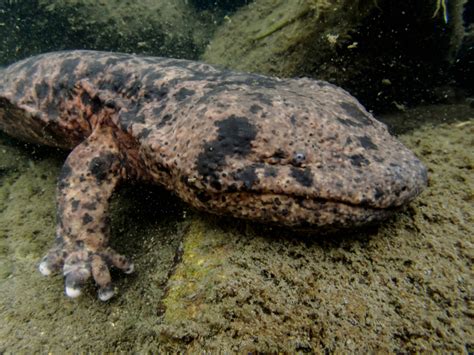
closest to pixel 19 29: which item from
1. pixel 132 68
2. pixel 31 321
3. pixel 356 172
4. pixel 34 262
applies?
pixel 132 68

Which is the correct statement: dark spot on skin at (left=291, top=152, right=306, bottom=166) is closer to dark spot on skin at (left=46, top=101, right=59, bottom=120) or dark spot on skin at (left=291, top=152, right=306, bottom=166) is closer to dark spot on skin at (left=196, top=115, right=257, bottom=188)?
dark spot on skin at (left=196, top=115, right=257, bottom=188)

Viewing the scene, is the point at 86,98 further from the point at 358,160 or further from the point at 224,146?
the point at 358,160

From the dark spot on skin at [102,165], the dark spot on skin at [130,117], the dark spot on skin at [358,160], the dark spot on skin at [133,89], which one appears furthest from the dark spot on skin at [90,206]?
the dark spot on skin at [358,160]

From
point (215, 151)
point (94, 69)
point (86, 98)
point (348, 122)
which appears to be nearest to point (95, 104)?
point (86, 98)

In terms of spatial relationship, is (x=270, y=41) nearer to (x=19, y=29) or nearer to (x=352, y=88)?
(x=352, y=88)

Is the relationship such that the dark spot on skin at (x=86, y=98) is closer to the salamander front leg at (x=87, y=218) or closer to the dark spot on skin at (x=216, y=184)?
the salamander front leg at (x=87, y=218)

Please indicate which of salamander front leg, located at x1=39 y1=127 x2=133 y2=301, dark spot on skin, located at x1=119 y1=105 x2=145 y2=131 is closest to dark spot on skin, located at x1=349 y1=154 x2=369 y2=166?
dark spot on skin, located at x1=119 y1=105 x2=145 y2=131
